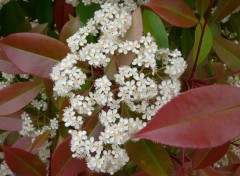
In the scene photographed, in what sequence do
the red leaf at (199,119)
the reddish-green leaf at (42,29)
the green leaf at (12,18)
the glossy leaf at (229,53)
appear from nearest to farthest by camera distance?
1. the red leaf at (199,119)
2. the glossy leaf at (229,53)
3. the reddish-green leaf at (42,29)
4. the green leaf at (12,18)

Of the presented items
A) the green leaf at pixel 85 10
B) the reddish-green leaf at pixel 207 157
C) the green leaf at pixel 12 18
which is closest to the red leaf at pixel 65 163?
the reddish-green leaf at pixel 207 157

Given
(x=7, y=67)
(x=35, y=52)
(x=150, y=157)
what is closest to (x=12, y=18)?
(x=7, y=67)

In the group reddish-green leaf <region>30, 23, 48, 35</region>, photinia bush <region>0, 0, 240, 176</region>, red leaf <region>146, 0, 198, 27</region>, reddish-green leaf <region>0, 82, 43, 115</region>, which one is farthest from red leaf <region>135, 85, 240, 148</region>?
reddish-green leaf <region>30, 23, 48, 35</region>

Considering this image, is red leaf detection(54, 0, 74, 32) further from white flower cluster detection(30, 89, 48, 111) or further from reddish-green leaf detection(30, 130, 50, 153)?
reddish-green leaf detection(30, 130, 50, 153)

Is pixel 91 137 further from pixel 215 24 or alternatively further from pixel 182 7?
pixel 215 24

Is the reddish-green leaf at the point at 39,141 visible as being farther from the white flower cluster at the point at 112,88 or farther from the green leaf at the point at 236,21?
the green leaf at the point at 236,21

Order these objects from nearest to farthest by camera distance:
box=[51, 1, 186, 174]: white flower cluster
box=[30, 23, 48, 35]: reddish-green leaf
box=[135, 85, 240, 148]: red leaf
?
box=[135, 85, 240, 148]: red leaf < box=[51, 1, 186, 174]: white flower cluster < box=[30, 23, 48, 35]: reddish-green leaf
